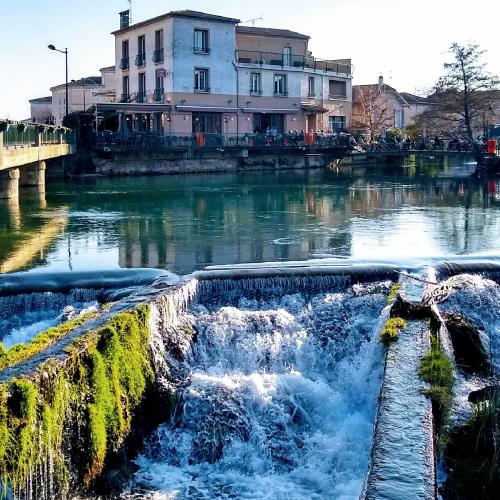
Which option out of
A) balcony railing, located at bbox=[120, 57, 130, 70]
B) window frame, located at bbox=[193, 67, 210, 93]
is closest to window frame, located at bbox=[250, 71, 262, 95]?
window frame, located at bbox=[193, 67, 210, 93]

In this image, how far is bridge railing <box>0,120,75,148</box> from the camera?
26.3 m

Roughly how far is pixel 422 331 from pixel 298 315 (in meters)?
3.19

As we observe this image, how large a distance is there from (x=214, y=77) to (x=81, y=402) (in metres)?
48.9

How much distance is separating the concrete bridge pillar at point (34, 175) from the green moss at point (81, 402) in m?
27.5

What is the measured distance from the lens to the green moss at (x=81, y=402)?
25.3ft

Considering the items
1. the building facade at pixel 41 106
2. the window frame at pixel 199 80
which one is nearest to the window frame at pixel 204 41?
the window frame at pixel 199 80

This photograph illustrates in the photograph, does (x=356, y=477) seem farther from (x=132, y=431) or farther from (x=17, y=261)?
(x=17, y=261)

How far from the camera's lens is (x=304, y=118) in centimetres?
6253

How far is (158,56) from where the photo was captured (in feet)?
180

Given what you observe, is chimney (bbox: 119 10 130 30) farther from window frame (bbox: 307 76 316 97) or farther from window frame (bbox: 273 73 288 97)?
window frame (bbox: 307 76 316 97)

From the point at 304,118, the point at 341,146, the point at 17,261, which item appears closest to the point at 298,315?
the point at 17,261

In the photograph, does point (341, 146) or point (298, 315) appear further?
point (341, 146)

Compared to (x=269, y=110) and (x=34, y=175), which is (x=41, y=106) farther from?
(x=34, y=175)

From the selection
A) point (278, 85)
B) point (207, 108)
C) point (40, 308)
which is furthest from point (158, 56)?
point (40, 308)
